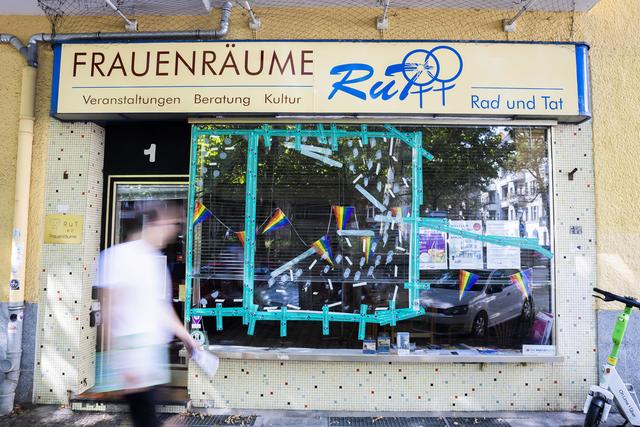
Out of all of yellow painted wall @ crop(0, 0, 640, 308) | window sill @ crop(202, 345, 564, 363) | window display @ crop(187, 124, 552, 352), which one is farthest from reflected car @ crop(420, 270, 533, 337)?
yellow painted wall @ crop(0, 0, 640, 308)

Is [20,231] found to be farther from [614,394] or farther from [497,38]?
[614,394]

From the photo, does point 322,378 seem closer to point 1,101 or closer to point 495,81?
point 495,81

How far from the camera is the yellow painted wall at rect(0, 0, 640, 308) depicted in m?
4.64

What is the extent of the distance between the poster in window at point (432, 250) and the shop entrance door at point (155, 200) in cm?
284

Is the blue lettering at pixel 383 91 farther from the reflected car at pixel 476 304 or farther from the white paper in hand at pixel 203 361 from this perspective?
the white paper in hand at pixel 203 361

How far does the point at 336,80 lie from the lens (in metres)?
4.54

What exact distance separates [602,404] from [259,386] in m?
3.35

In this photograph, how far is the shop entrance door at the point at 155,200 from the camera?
Answer: 16.8ft

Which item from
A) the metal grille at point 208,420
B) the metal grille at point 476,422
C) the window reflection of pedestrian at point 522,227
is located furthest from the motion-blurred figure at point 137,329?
the window reflection of pedestrian at point 522,227

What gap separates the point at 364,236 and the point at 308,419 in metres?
2.02

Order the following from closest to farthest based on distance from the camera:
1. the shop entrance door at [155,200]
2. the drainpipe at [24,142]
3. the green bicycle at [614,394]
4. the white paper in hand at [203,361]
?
the white paper in hand at [203,361], the green bicycle at [614,394], the drainpipe at [24,142], the shop entrance door at [155,200]

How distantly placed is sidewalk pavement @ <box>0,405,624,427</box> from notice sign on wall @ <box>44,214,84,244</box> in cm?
183

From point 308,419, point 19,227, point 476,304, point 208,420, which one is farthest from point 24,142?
point 476,304

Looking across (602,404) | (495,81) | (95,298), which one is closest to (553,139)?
(495,81)
